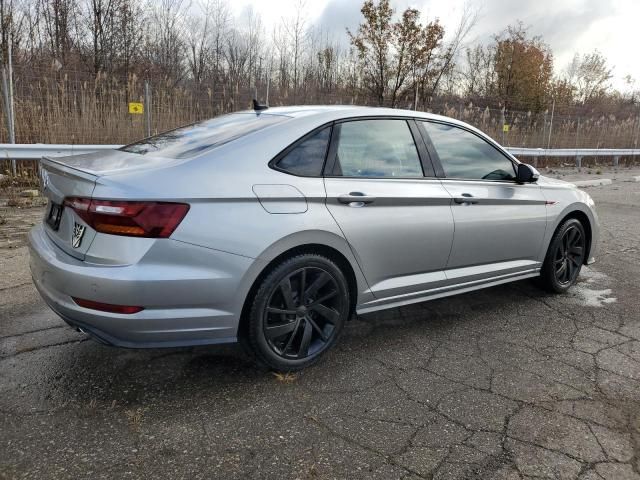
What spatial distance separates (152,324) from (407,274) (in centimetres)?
169

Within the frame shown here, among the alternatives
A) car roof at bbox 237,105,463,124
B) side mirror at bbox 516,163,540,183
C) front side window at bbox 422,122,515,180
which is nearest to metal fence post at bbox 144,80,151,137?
car roof at bbox 237,105,463,124

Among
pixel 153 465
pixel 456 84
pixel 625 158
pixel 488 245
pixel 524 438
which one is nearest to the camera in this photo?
pixel 153 465

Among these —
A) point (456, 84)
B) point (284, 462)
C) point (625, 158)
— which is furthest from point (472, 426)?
point (456, 84)

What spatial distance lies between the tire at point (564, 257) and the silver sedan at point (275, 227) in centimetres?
53

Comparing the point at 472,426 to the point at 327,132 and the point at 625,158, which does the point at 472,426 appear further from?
the point at 625,158

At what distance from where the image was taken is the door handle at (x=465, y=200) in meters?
3.56

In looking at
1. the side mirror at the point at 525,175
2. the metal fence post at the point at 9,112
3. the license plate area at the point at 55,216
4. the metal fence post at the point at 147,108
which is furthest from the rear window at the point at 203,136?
the metal fence post at the point at 147,108

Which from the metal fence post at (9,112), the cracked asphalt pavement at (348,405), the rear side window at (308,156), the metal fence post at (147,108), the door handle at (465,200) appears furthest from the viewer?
the metal fence post at (147,108)

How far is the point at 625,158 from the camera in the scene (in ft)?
72.9

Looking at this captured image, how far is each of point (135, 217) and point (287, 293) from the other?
3.00ft

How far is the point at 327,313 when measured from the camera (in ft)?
9.91

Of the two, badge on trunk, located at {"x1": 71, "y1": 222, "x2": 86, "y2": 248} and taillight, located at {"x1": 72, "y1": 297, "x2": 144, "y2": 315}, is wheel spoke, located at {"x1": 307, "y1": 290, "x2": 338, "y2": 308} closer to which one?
taillight, located at {"x1": 72, "y1": 297, "x2": 144, "y2": 315}

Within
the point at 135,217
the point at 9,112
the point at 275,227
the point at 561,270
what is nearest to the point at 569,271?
the point at 561,270

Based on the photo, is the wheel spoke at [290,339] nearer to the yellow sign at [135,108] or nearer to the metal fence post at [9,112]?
the metal fence post at [9,112]
